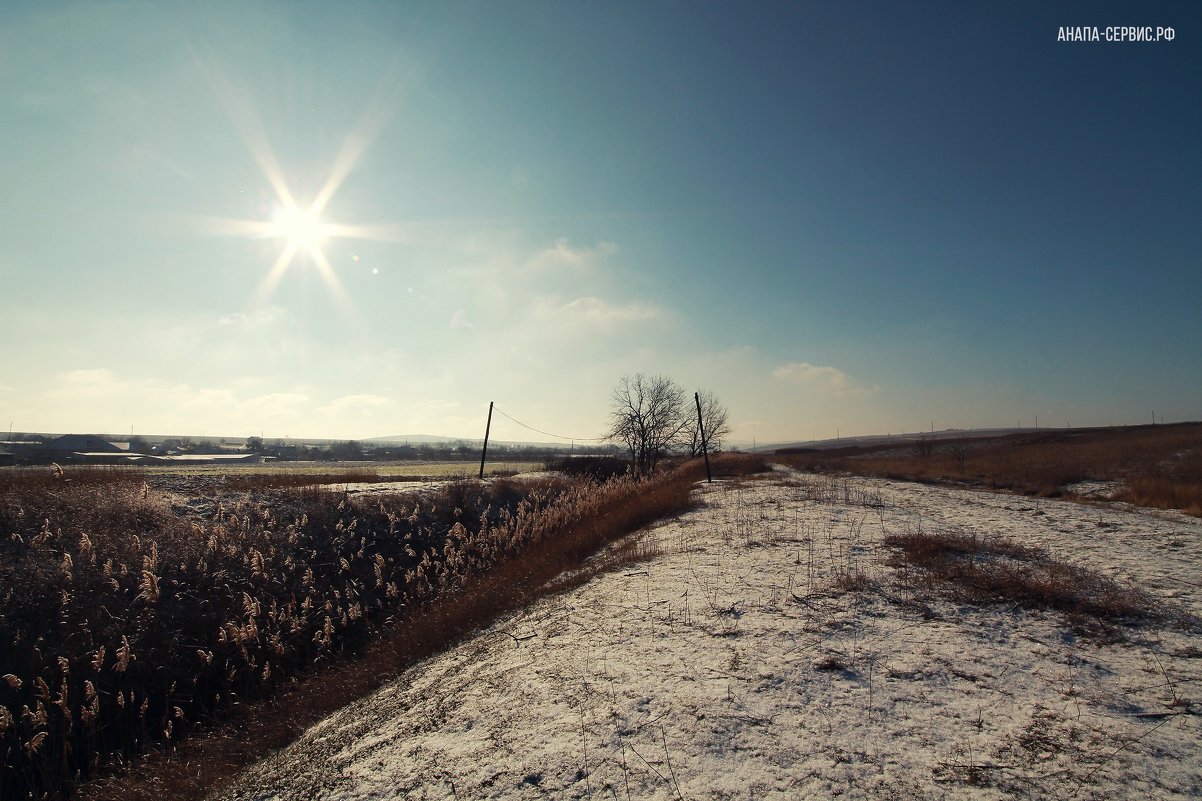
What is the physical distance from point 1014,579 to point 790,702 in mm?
4231

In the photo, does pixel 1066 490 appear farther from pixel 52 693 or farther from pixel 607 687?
pixel 52 693

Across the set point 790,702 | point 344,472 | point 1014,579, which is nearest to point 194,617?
point 790,702

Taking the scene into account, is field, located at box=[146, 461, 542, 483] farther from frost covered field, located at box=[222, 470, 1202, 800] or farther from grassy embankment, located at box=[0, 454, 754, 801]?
frost covered field, located at box=[222, 470, 1202, 800]

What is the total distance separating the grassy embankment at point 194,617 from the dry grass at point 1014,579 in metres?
6.11

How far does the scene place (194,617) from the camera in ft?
29.3

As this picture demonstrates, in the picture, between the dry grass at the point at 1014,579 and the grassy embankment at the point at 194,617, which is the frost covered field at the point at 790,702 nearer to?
the dry grass at the point at 1014,579

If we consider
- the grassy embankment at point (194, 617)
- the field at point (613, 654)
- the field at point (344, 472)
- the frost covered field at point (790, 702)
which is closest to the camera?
the frost covered field at point (790, 702)

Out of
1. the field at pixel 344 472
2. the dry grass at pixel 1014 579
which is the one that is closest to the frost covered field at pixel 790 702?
the dry grass at pixel 1014 579

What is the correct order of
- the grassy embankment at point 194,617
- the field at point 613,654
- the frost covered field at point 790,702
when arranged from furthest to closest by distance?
the grassy embankment at point 194,617, the field at point 613,654, the frost covered field at point 790,702

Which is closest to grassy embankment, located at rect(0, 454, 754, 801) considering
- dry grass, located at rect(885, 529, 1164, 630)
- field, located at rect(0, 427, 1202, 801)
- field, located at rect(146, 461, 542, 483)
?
field, located at rect(0, 427, 1202, 801)

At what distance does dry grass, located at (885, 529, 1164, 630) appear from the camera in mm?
5324

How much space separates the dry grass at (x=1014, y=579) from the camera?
5.32 meters

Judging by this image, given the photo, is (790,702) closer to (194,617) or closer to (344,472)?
(194,617)

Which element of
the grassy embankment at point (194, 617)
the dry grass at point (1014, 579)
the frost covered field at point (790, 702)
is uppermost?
the dry grass at point (1014, 579)
